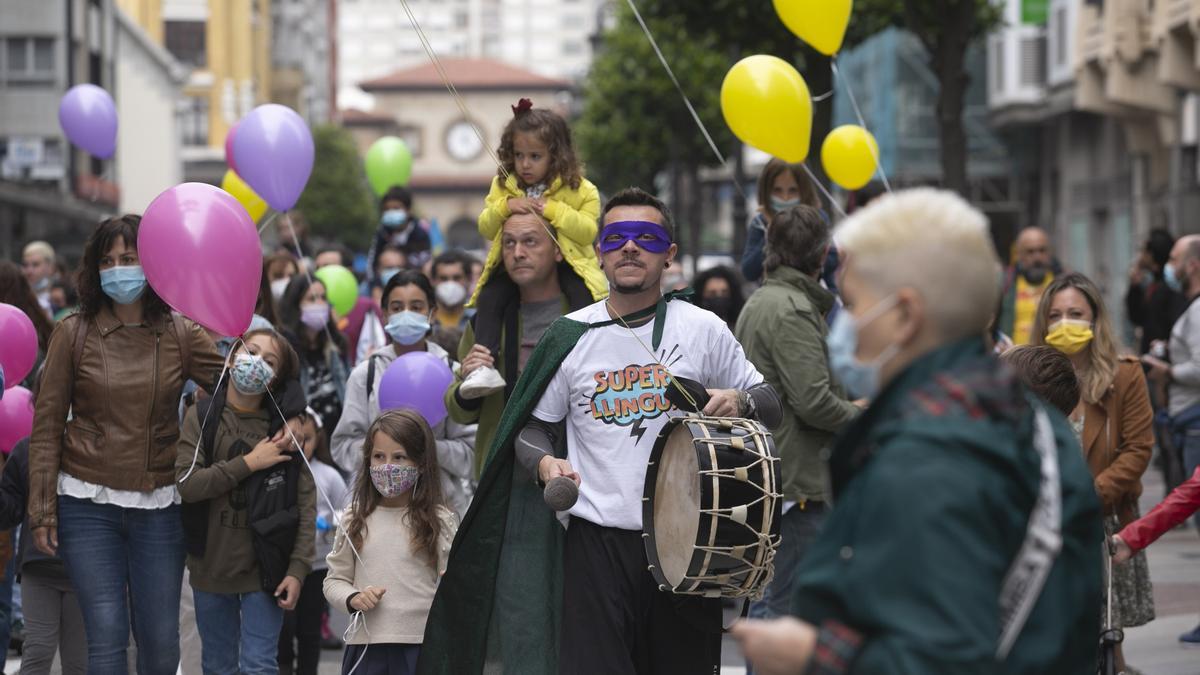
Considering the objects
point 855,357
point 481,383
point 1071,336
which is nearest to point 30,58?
point 481,383

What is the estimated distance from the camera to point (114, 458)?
274 inches

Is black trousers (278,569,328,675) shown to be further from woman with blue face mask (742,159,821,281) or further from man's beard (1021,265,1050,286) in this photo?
man's beard (1021,265,1050,286)

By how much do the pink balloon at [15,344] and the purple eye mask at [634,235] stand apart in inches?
128

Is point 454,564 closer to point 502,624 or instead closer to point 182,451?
point 502,624

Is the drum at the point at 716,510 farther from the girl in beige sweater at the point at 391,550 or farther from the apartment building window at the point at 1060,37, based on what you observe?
the apartment building window at the point at 1060,37

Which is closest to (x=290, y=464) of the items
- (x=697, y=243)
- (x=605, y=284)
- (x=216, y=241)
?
(x=216, y=241)

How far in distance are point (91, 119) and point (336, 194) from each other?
2704 inches

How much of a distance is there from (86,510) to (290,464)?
0.89 metres

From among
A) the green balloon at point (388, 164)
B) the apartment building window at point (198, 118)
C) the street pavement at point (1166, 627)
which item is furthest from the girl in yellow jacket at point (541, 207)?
the apartment building window at point (198, 118)

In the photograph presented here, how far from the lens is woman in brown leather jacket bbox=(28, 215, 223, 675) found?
273 inches

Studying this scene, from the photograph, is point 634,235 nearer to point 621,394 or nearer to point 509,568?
→ point 621,394

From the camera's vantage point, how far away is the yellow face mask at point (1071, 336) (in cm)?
749

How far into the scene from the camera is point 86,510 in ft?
22.7

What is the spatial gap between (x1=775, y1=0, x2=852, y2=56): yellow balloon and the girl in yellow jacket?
299cm
